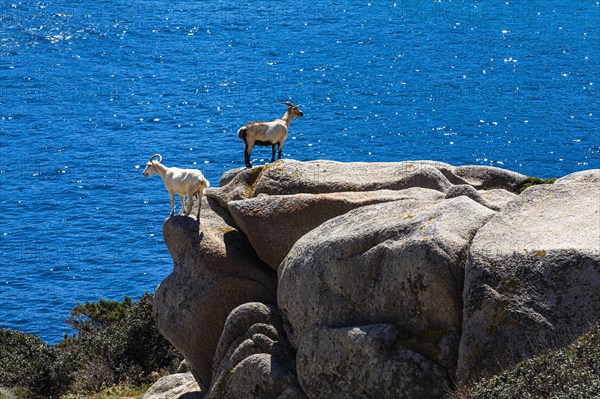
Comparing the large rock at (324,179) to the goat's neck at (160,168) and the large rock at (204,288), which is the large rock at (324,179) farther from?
the large rock at (204,288)

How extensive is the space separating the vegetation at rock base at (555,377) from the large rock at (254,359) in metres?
6.30

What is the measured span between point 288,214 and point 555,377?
12037 millimetres

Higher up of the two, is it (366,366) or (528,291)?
(528,291)

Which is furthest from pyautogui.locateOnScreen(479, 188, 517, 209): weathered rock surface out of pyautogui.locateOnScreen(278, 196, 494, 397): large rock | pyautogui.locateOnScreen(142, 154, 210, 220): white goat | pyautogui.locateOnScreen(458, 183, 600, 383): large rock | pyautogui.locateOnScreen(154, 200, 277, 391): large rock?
pyautogui.locateOnScreen(142, 154, 210, 220): white goat

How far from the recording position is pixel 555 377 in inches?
638

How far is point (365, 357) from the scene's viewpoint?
2050 cm

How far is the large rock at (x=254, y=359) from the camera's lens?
2292 centimetres

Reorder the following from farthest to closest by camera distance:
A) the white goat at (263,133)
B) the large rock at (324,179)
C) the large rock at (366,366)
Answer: the white goat at (263,133) < the large rock at (324,179) < the large rock at (366,366)

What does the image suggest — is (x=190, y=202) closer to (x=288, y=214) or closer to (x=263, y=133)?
(x=288, y=214)

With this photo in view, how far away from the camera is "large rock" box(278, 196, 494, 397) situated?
20.0 m

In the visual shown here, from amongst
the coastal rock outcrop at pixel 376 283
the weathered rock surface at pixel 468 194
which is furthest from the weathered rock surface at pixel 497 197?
the weathered rock surface at pixel 468 194

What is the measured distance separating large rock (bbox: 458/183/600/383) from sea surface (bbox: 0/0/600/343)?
1842 inches

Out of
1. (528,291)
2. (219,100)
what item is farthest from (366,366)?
(219,100)

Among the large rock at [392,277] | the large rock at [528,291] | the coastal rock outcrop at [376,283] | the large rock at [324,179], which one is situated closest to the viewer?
the large rock at [528,291]
